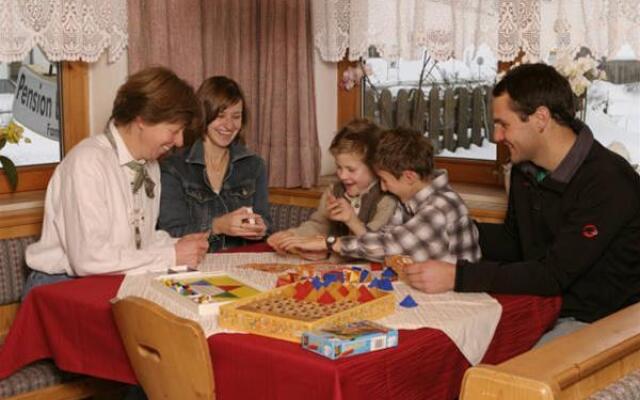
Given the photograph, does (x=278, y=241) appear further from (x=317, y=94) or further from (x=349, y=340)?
(x=317, y=94)

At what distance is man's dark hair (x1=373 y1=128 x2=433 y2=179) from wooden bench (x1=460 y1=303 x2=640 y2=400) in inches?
55.1

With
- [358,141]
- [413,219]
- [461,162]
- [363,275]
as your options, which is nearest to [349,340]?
[363,275]

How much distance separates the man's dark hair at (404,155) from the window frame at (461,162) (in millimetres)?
1142

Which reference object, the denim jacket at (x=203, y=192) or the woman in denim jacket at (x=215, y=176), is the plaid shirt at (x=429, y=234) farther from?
the denim jacket at (x=203, y=192)

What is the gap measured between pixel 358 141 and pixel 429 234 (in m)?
0.52

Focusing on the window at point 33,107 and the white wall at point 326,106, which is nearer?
the window at point 33,107

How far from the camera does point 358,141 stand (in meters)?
3.12

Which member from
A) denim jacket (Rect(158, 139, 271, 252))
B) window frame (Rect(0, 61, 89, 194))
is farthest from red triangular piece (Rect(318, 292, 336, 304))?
window frame (Rect(0, 61, 89, 194))

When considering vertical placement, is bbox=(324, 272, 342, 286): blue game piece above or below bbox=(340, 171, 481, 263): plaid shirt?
below

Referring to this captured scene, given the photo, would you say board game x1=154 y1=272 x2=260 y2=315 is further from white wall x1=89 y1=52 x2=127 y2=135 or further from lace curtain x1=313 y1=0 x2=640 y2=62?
lace curtain x1=313 y1=0 x2=640 y2=62

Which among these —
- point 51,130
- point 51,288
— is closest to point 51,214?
point 51,288

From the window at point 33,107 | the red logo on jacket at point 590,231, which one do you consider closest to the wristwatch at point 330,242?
the red logo on jacket at point 590,231

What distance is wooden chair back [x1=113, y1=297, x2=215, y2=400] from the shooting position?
2049mm

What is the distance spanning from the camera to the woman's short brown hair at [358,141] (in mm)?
3111
